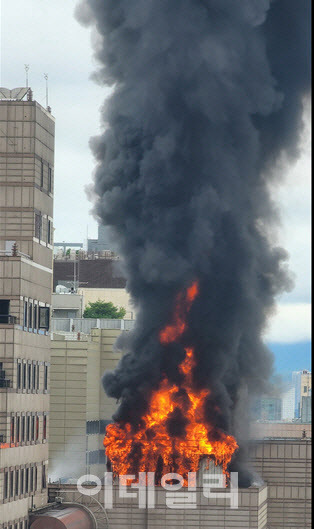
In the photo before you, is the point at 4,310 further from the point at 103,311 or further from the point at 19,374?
the point at 103,311

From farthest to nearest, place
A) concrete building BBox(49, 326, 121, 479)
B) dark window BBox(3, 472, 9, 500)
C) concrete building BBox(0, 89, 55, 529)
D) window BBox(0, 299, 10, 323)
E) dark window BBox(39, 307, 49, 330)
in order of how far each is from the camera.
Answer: concrete building BBox(49, 326, 121, 479)
dark window BBox(39, 307, 49, 330)
window BBox(0, 299, 10, 323)
concrete building BBox(0, 89, 55, 529)
dark window BBox(3, 472, 9, 500)

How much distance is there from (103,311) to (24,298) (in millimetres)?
89519

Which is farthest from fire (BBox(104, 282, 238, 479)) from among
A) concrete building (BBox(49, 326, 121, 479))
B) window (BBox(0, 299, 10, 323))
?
concrete building (BBox(49, 326, 121, 479))

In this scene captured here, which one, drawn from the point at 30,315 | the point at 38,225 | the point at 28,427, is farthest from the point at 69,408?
the point at 38,225

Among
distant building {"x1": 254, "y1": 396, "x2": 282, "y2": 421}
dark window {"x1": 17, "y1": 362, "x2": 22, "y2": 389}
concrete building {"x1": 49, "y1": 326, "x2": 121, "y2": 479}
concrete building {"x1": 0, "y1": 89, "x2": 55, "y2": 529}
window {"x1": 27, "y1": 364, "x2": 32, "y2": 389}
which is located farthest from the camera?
concrete building {"x1": 49, "y1": 326, "x2": 121, "y2": 479}

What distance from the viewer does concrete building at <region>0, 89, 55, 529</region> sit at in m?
88.2

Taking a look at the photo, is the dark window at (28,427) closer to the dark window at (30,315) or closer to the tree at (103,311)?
the dark window at (30,315)

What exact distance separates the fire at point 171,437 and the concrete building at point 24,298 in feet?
16.5

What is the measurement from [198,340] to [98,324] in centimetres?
4964

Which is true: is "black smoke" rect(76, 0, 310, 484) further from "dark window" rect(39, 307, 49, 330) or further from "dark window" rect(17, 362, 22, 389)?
"dark window" rect(17, 362, 22, 389)

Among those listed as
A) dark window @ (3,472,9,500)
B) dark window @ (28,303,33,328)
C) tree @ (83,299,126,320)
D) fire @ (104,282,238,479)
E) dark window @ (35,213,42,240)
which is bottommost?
dark window @ (3,472,9,500)

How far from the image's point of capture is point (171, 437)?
95.9 m

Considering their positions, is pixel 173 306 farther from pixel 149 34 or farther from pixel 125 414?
pixel 149 34

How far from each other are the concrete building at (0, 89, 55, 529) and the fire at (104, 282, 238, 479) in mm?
5041
